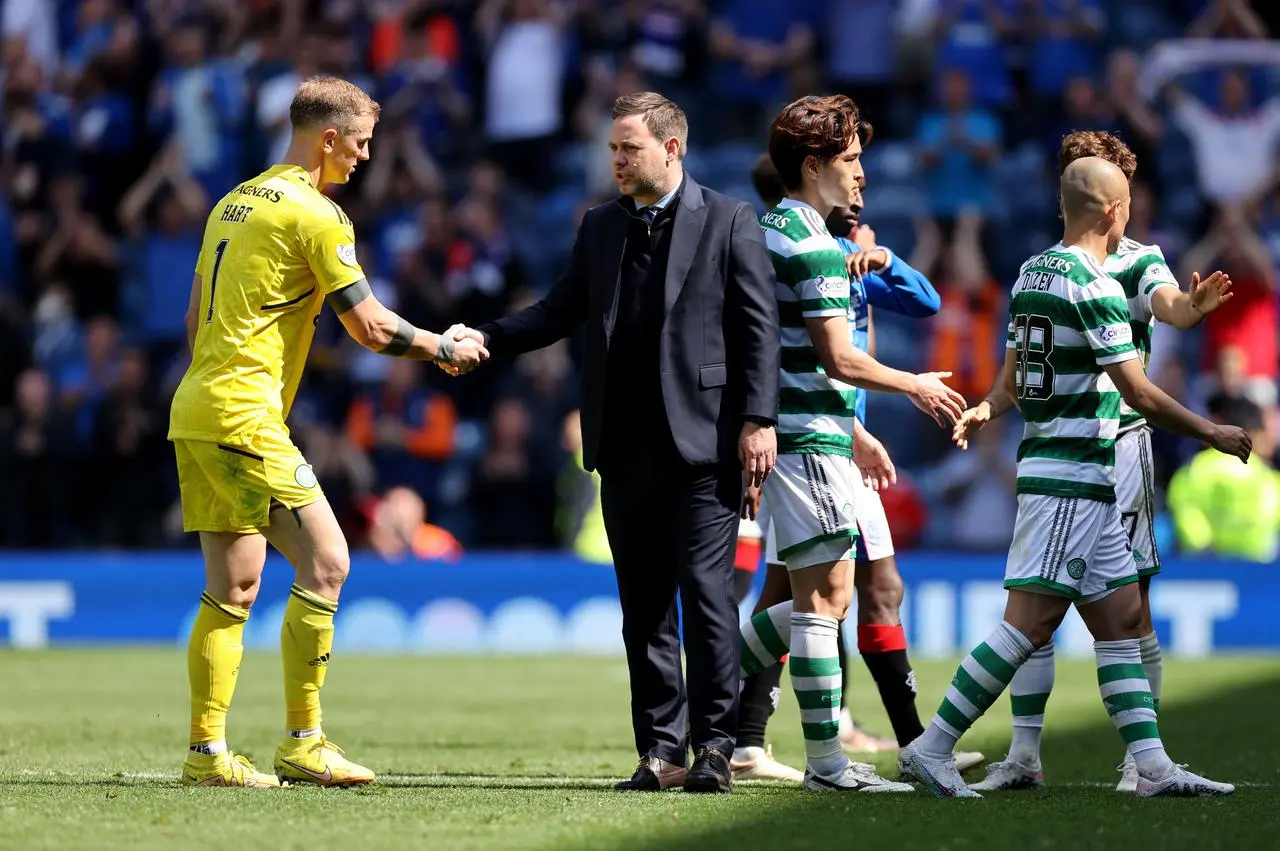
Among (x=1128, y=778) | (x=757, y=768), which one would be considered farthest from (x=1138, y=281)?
(x=757, y=768)

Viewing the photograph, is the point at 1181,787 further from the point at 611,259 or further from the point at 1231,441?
the point at 611,259

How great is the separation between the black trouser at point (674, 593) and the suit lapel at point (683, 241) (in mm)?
586

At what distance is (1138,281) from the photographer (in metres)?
7.04

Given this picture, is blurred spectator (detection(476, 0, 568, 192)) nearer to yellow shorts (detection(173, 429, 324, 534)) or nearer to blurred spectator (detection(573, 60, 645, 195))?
blurred spectator (detection(573, 60, 645, 195))

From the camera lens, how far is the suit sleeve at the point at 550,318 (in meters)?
7.04

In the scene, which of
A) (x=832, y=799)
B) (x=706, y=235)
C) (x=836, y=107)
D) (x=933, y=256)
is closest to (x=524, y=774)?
(x=832, y=799)

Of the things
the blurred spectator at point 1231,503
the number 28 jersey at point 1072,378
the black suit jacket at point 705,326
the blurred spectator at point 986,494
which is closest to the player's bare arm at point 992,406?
the number 28 jersey at point 1072,378

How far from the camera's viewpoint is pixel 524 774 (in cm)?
749

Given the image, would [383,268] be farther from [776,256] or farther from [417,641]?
[776,256]

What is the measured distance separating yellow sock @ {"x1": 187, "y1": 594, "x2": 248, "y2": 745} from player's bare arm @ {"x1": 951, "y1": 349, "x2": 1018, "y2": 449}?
8.35 feet

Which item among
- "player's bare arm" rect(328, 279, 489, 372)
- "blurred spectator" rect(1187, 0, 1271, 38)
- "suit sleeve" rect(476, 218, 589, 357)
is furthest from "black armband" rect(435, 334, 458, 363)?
"blurred spectator" rect(1187, 0, 1271, 38)

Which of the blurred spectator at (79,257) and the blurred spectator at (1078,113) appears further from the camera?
the blurred spectator at (79,257)

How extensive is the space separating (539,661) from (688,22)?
7.24 m

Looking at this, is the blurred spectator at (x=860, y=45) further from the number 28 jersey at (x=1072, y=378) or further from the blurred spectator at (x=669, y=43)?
the number 28 jersey at (x=1072, y=378)
